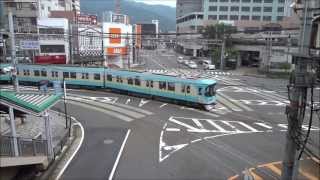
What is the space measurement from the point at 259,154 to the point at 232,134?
3728 mm

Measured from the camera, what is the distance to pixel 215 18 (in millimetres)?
104188

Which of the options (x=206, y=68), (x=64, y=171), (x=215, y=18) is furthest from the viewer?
(x=215, y=18)

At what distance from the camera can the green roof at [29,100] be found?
558 inches

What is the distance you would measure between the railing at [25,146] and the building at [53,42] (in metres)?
40.2

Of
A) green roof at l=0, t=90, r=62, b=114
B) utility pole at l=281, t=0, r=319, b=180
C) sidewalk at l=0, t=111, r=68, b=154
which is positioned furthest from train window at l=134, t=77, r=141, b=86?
utility pole at l=281, t=0, r=319, b=180

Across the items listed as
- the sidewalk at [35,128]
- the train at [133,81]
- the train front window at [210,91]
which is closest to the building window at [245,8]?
the train at [133,81]

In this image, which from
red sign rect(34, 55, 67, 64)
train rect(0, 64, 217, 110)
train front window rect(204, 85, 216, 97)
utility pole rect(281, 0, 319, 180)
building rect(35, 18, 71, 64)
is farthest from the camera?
building rect(35, 18, 71, 64)

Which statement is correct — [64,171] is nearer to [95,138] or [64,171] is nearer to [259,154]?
[95,138]

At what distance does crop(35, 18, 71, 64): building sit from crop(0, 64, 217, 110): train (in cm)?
1124

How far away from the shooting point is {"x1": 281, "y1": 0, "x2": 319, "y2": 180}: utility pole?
9102 millimetres

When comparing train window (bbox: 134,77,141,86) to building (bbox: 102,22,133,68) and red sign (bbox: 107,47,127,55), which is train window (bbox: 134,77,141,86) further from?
red sign (bbox: 107,47,127,55)

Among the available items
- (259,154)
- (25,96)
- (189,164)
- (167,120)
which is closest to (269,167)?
(259,154)

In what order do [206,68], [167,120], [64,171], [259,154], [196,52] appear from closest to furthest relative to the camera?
[64,171], [259,154], [167,120], [206,68], [196,52]

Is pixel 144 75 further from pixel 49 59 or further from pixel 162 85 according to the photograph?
pixel 49 59
